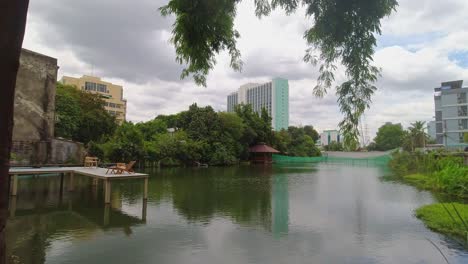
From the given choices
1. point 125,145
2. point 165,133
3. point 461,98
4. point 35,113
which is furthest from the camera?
point 461,98

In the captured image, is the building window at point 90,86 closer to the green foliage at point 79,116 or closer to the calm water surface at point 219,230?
the green foliage at point 79,116

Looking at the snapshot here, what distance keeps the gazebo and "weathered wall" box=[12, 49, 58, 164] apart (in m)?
27.6

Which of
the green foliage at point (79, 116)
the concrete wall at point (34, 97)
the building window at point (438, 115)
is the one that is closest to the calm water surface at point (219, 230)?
the concrete wall at point (34, 97)

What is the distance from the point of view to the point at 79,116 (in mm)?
27156

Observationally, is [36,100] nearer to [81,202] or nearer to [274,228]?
[81,202]

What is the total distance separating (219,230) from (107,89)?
63630 mm

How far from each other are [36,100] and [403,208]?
58.4 feet

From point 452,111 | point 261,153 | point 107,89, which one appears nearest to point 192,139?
point 261,153

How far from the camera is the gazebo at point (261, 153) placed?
41.3 meters

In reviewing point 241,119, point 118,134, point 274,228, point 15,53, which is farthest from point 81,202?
point 241,119

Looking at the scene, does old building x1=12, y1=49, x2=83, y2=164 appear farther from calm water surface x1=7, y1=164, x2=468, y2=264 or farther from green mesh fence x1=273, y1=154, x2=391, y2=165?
green mesh fence x1=273, y1=154, x2=391, y2=165

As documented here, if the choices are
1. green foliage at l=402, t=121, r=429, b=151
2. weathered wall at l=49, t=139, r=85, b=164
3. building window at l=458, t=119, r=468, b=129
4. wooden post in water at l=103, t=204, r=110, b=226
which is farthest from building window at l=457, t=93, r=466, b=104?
wooden post in water at l=103, t=204, r=110, b=226

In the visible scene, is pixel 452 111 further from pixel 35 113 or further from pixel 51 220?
pixel 51 220

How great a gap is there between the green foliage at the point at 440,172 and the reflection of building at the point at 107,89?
160 ft
